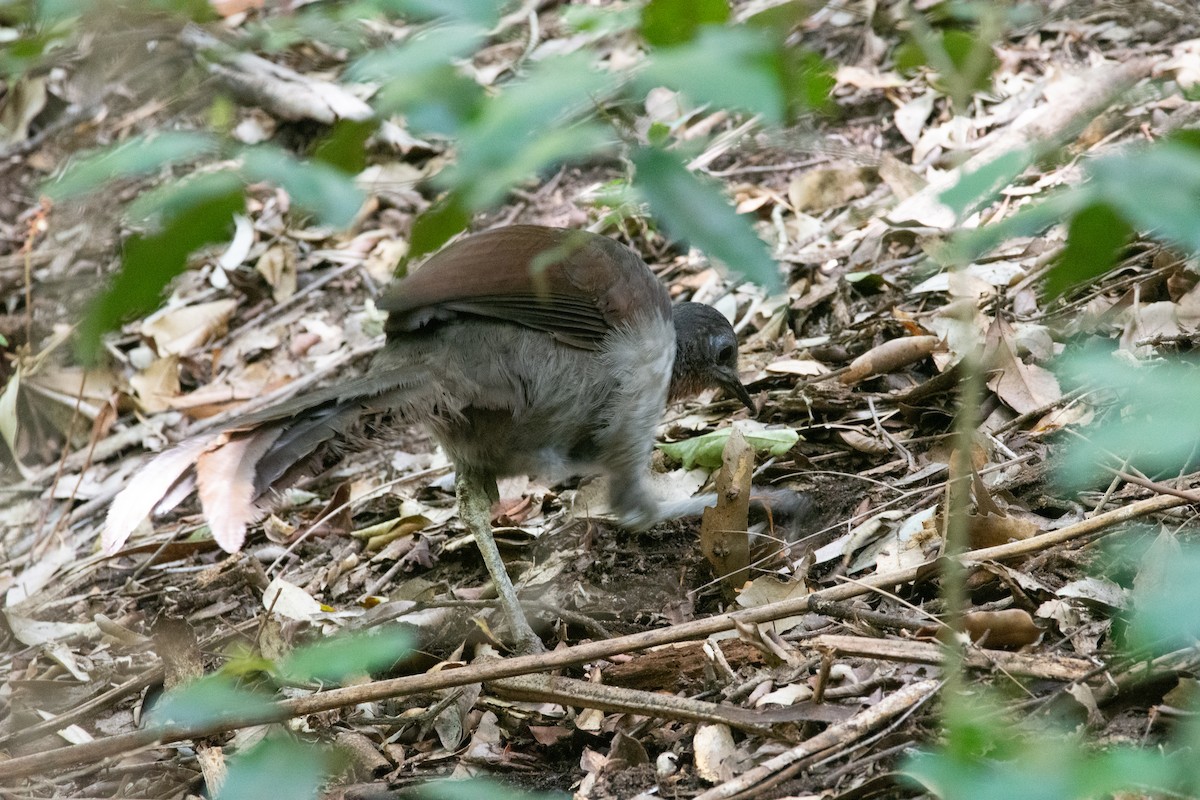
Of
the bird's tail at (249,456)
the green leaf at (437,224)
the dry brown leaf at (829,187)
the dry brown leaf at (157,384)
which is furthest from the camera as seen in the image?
the dry brown leaf at (157,384)

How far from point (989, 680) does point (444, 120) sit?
1709 millimetres

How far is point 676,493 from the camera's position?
4273 mm

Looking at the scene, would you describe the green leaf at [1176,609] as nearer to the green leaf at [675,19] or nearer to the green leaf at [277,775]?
the green leaf at [675,19]

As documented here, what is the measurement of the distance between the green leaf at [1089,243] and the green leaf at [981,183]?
86 millimetres

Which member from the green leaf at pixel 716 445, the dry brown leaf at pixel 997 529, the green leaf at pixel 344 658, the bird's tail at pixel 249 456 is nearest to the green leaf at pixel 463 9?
the green leaf at pixel 344 658

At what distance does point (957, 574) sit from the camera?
1779 mm

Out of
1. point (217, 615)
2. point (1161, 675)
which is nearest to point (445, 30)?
point (1161, 675)

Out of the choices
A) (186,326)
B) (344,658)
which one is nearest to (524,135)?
(344,658)

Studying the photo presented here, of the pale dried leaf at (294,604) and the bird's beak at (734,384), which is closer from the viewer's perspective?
the pale dried leaf at (294,604)

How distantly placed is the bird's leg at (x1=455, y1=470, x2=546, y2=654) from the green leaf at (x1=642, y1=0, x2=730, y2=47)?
2438 millimetres

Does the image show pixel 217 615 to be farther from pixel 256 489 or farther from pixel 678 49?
pixel 678 49

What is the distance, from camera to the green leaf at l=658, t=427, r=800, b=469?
3998mm

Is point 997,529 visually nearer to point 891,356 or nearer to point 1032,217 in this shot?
point 891,356

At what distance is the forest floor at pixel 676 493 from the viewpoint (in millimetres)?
2523
